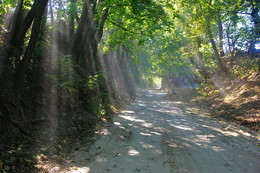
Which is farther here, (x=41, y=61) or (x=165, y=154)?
(x=41, y=61)

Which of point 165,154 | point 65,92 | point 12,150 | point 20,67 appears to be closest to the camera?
point 12,150

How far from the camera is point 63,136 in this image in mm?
6738

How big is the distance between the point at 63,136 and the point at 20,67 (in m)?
2.47

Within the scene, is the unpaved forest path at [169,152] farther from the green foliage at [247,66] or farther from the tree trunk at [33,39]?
the green foliage at [247,66]

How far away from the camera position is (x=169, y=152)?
5.68 metres

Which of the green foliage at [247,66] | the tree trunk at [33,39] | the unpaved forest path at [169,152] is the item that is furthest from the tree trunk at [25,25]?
the green foliage at [247,66]

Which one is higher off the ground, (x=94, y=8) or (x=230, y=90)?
(x=94, y=8)

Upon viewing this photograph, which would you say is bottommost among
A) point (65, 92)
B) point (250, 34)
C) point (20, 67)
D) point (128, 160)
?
point (128, 160)

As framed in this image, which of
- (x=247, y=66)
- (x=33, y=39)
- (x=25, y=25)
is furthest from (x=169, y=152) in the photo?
(x=247, y=66)

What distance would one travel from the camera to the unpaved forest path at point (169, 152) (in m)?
4.66

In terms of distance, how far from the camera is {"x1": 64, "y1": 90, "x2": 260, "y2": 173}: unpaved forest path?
4.66 m

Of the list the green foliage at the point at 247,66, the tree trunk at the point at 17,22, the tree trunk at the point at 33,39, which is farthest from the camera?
the green foliage at the point at 247,66

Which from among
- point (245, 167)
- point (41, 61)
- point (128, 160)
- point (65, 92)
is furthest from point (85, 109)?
point (245, 167)

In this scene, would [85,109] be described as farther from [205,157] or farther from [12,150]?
[205,157]
